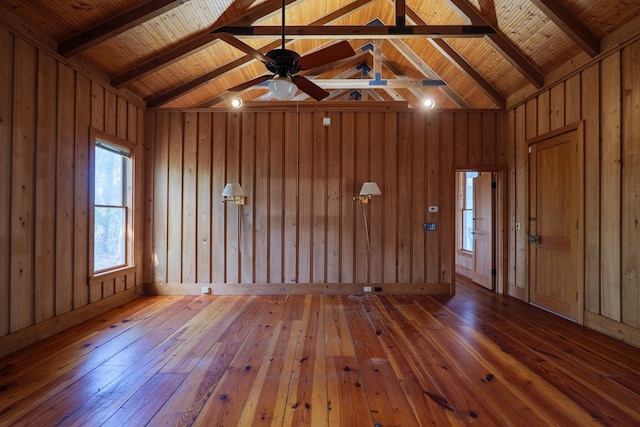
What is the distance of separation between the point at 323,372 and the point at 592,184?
3793 millimetres

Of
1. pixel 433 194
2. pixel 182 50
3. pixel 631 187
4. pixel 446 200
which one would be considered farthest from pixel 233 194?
pixel 631 187

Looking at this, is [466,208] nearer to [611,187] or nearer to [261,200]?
[611,187]

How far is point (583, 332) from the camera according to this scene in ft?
10.5

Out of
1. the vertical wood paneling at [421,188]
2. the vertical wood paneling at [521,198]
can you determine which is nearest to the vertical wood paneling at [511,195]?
the vertical wood paneling at [521,198]

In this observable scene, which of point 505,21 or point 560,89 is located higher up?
point 505,21

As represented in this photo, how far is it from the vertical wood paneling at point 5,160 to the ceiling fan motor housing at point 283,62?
8.20ft

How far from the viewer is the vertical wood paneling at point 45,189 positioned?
2.94 m

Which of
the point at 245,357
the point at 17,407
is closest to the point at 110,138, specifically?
the point at 17,407

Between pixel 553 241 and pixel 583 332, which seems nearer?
pixel 583 332

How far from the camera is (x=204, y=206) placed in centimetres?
479

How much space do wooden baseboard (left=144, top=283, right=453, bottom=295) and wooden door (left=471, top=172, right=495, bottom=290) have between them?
3.16 ft

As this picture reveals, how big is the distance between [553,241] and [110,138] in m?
6.40

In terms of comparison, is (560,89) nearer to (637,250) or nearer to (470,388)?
(637,250)

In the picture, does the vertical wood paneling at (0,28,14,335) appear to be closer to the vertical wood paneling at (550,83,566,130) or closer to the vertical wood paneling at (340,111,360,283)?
the vertical wood paneling at (340,111,360,283)
